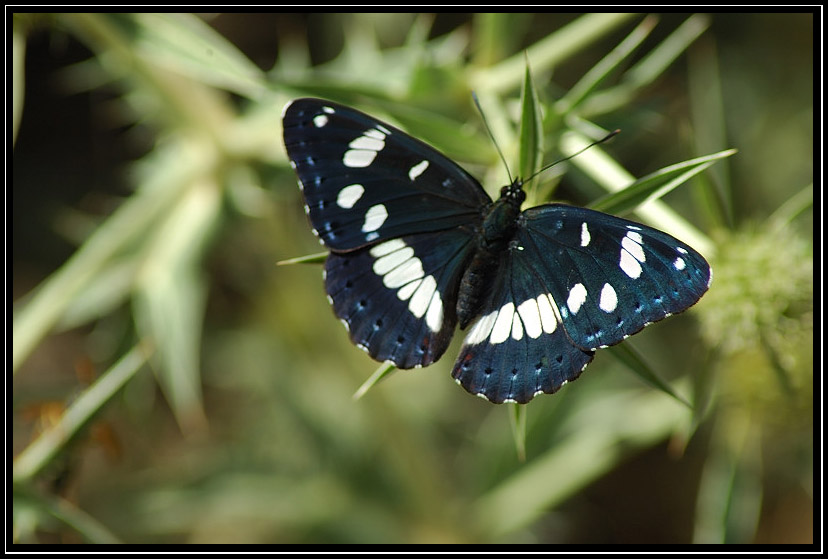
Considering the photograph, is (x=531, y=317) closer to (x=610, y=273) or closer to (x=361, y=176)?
(x=610, y=273)

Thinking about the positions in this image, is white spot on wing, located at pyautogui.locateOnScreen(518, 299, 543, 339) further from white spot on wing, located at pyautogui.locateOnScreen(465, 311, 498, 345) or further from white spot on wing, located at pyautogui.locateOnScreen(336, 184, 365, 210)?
white spot on wing, located at pyautogui.locateOnScreen(336, 184, 365, 210)

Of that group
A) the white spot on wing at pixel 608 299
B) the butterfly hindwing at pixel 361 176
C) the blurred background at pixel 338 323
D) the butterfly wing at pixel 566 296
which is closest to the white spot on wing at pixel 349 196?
the butterfly hindwing at pixel 361 176

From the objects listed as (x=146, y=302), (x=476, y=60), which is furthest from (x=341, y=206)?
(x=146, y=302)

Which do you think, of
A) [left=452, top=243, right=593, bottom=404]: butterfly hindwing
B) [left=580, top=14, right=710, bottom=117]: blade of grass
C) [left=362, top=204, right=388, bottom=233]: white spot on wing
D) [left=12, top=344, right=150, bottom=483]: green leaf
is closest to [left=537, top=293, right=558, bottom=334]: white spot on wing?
[left=452, top=243, right=593, bottom=404]: butterfly hindwing

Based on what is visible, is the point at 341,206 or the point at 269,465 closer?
the point at 341,206

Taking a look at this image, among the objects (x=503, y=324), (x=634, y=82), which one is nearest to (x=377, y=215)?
(x=503, y=324)

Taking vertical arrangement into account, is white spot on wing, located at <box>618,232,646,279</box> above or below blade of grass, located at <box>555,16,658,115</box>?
below
